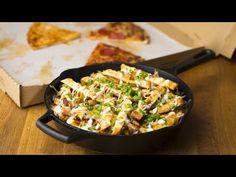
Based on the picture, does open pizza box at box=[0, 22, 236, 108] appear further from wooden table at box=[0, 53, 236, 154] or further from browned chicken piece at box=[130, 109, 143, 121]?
browned chicken piece at box=[130, 109, 143, 121]

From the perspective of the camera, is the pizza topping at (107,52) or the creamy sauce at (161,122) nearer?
the creamy sauce at (161,122)

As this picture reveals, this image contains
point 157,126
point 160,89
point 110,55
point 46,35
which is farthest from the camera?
point 46,35

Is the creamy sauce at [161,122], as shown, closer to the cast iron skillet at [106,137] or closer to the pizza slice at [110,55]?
Result: the cast iron skillet at [106,137]

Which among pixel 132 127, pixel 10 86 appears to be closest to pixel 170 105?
pixel 132 127

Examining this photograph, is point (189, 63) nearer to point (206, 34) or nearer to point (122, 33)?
point (206, 34)

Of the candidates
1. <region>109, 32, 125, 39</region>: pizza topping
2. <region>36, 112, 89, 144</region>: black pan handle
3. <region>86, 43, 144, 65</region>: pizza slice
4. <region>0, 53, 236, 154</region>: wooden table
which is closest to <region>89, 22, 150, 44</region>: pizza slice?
<region>109, 32, 125, 39</region>: pizza topping

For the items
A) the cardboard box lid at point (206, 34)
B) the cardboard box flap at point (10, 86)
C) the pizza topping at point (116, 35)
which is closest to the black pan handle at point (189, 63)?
the cardboard box lid at point (206, 34)
